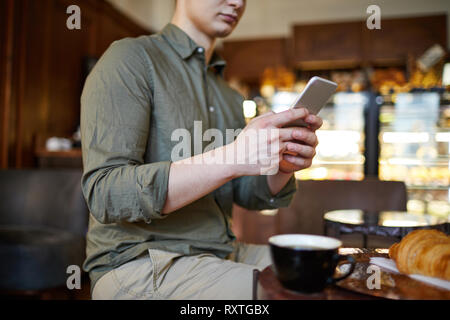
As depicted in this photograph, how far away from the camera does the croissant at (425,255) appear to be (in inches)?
21.5

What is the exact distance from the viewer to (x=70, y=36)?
12.4ft

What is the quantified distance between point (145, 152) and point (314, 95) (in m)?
0.41

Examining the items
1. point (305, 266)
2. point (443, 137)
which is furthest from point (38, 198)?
point (443, 137)

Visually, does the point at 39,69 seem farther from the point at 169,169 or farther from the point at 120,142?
the point at 169,169

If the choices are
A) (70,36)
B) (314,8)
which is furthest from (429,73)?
(70,36)

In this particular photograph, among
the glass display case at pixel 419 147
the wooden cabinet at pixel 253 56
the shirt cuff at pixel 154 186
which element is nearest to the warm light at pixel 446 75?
the glass display case at pixel 419 147

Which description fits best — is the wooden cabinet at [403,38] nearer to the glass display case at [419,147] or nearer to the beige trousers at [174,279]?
the glass display case at [419,147]

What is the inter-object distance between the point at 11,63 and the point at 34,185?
4.33 feet

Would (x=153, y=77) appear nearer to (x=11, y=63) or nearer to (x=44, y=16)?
(x=11, y=63)

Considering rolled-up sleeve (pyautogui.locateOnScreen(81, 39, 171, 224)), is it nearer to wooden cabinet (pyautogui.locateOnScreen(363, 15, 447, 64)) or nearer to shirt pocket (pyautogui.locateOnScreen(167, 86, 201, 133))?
shirt pocket (pyautogui.locateOnScreen(167, 86, 201, 133))

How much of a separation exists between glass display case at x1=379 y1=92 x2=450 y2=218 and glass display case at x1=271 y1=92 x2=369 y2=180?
0.19 meters

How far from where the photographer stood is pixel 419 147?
3436 mm
